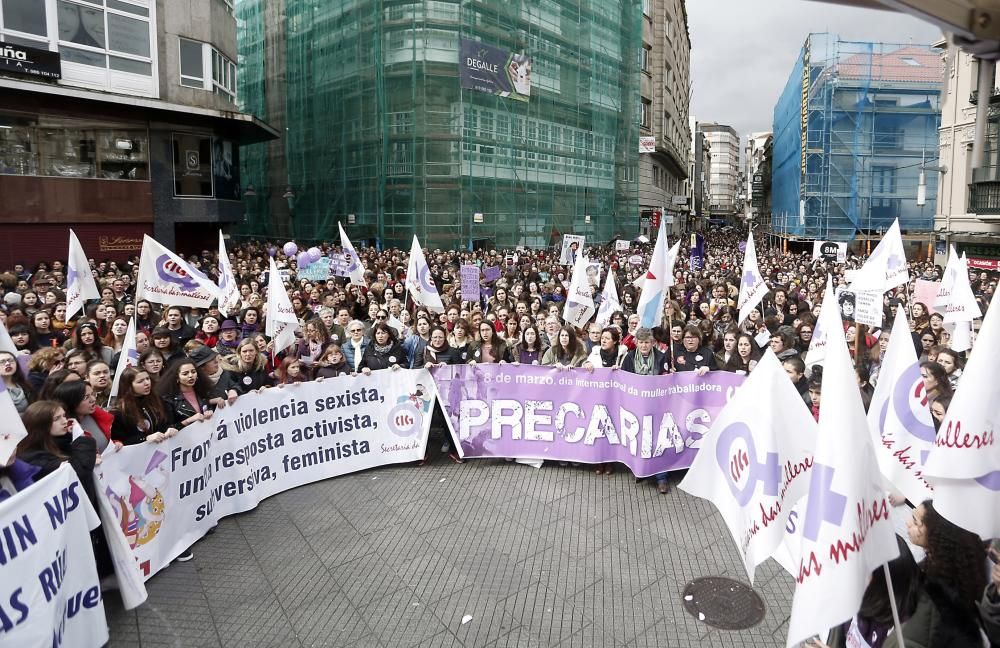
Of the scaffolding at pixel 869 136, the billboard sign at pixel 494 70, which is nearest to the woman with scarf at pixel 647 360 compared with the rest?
the billboard sign at pixel 494 70

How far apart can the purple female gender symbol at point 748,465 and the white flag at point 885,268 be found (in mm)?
6386

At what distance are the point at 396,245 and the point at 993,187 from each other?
23748 mm

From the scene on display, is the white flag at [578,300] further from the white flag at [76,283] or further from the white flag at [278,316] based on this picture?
the white flag at [76,283]

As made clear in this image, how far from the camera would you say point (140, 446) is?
5.32 meters

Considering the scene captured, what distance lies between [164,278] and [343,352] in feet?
9.38

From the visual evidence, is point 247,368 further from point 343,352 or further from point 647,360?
point 647,360

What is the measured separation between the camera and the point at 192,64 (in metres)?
25.0

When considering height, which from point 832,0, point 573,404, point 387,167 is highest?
point 387,167

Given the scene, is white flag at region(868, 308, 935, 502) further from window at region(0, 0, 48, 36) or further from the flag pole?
window at region(0, 0, 48, 36)

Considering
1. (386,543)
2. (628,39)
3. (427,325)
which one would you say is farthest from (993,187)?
(386,543)

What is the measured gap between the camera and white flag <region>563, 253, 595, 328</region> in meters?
11.5

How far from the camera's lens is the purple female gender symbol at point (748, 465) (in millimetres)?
4141

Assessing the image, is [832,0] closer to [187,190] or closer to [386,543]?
[386,543]

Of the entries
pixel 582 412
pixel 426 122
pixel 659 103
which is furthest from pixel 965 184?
pixel 659 103
